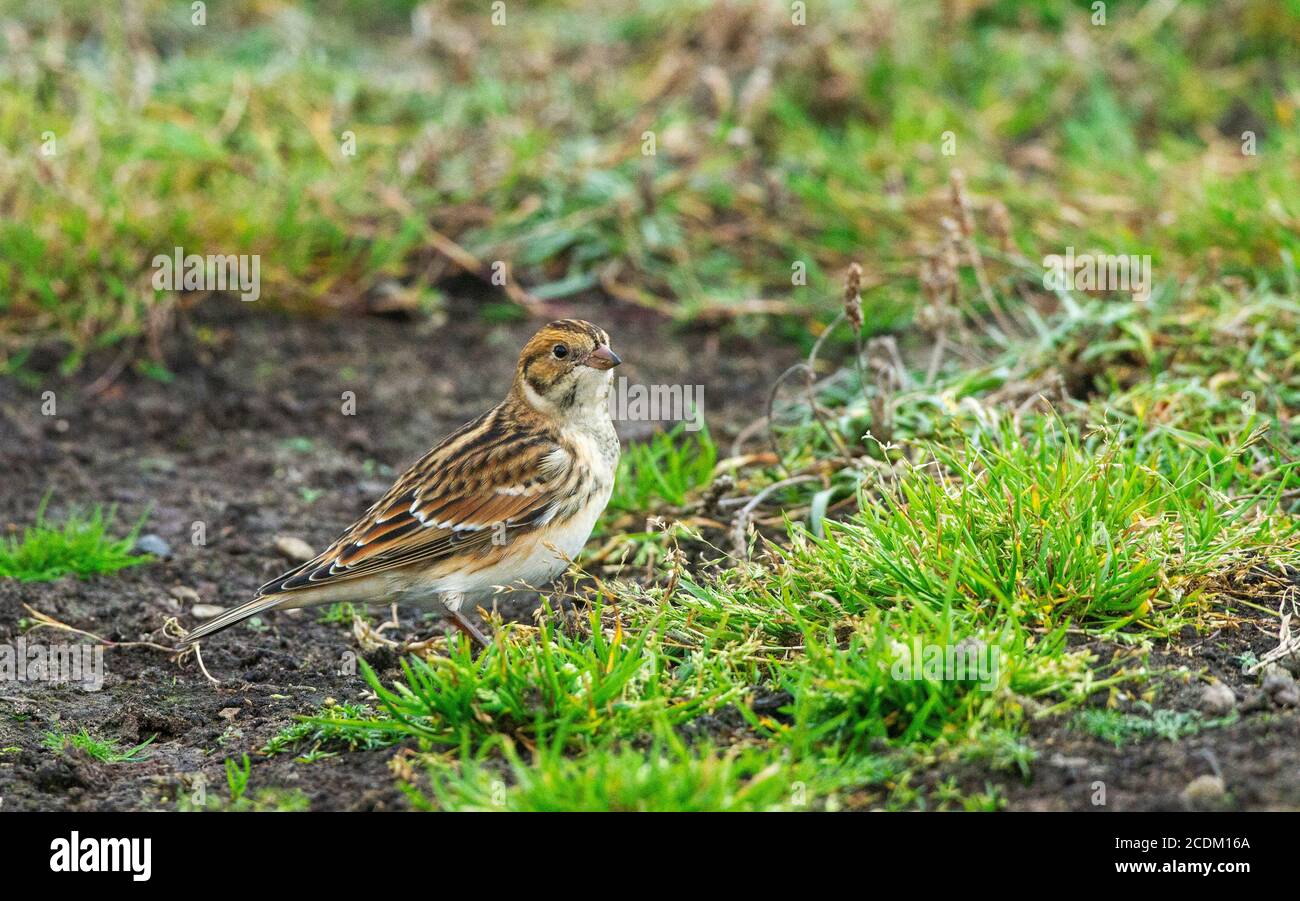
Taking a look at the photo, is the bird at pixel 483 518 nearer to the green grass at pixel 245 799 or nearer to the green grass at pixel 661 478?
the green grass at pixel 661 478

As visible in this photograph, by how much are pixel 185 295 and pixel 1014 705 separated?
19.9 feet

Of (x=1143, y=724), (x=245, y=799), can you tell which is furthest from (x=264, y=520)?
(x=1143, y=724)

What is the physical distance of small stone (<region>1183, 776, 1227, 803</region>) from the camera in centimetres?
430

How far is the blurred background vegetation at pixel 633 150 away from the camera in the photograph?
29.6ft

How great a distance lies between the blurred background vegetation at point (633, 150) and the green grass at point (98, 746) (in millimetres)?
3726

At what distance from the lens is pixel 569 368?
6.48 metres

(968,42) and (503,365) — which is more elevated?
(968,42)

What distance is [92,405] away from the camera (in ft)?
→ 28.1

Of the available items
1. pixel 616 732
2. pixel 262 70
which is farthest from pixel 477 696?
pixel 262 70

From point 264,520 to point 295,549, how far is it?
42 cm

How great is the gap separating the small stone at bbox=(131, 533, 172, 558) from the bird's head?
6.45ft

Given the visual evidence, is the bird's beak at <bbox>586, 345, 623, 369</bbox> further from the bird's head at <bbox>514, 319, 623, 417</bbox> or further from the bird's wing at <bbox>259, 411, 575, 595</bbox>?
the bird's wing at <bbox>259, 411, 575, 595</bbox>

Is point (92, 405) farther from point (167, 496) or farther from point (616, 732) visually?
point (616, 732)

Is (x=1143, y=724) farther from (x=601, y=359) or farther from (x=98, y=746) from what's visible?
(x=98, y=746)
